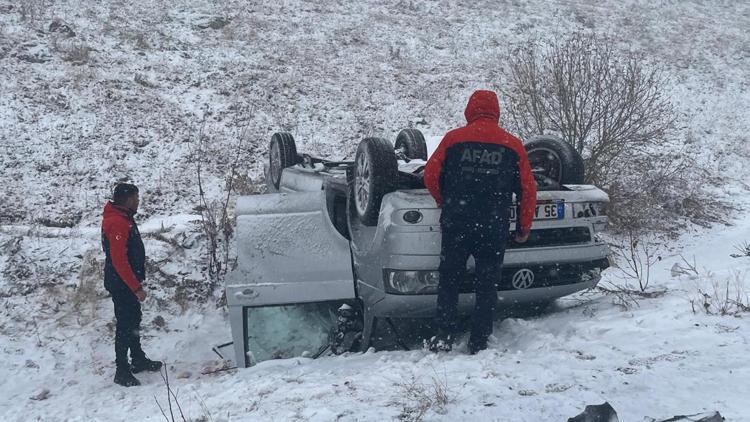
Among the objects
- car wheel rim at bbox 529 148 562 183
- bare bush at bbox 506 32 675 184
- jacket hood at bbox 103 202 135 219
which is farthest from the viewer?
bare bush at bbox 506 32 675 184

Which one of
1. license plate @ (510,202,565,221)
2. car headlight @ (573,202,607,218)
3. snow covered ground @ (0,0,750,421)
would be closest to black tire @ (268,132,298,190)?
snow covered ground @ (0,0,750,421)

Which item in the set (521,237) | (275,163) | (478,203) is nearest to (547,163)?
(521,237)

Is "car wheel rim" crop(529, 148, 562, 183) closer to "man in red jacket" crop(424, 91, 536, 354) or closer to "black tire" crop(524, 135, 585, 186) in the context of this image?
"black tire" crop(524, 135, 585, 186)

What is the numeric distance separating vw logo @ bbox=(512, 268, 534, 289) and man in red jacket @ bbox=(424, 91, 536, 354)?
11.7 inches

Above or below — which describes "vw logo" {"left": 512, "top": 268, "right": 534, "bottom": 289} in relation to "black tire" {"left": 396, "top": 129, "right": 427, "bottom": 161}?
below

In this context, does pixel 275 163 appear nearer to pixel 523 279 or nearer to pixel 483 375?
pixel 523 279

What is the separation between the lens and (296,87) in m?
13.6

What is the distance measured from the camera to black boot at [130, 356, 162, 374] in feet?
15.3

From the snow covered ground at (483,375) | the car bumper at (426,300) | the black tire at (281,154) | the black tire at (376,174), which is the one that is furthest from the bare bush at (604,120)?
the black tire at (376,174)

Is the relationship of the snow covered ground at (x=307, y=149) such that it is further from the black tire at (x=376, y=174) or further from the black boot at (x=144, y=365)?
the black tire at (x=376, y=174)

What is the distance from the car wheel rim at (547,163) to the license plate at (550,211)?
0.69 metres

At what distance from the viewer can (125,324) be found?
4.54 m

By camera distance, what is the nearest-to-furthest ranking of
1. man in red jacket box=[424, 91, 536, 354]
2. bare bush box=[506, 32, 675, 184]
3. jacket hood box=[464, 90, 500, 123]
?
1. man in red jacket box=[424, 91, 536, 354]
2. jacket hood box=[464, 90, 500, 123]
3. bare bush box=[506, 32, 675, 184]

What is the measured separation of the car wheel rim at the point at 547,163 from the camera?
4.61m
